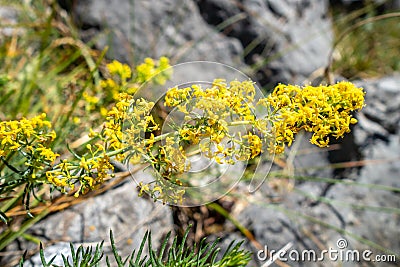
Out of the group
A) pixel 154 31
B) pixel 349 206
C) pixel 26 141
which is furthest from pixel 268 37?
pixel 26 141

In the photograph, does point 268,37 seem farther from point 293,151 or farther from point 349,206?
point 349,206

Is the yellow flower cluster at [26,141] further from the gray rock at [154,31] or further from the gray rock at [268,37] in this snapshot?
the gray rock at [268,37]

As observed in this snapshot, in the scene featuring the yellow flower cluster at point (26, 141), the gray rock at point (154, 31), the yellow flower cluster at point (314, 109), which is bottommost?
the yellow flower cluster at point (26, 141)

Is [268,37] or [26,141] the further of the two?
[268,37]

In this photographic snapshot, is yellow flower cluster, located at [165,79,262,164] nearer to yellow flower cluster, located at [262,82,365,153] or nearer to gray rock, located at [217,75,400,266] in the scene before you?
yellow flower cluster, located at [262,82,365,153]

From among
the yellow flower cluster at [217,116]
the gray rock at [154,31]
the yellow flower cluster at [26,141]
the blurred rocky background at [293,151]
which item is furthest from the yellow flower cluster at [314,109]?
the gray rock at [154,31]

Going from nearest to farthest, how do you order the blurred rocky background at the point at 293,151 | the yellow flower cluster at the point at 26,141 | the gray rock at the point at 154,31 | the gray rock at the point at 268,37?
the yellow flower cluster at the point at 26,141
the blurred rocky background at the point at 293,151
the gray rock at the point at 154,31
the gray rock at the point at 268,37

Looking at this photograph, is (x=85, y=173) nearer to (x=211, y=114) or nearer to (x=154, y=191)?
(x=154, y=191)
